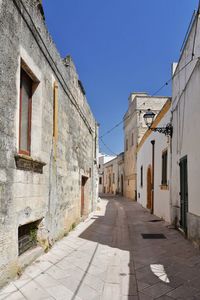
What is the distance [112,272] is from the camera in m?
4.59

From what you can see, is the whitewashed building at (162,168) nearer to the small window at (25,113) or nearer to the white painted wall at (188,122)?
the white painted wall at (188,122)

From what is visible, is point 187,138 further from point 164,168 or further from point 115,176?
point 115,176

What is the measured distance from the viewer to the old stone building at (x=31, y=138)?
371 centimetres

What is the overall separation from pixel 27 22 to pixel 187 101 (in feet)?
13.5

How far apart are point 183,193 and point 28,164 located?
447cm

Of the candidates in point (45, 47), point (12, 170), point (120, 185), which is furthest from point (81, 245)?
point (120, 185)

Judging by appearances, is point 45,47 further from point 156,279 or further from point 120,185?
point 120,185

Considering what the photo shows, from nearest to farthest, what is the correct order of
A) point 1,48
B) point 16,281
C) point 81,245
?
point 1,48, point 16,281, point 81,245

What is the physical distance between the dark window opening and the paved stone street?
27 centimetres

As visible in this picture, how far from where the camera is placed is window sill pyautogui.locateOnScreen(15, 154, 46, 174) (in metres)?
4.03

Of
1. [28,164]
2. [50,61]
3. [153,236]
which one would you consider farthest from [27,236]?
[153,236]

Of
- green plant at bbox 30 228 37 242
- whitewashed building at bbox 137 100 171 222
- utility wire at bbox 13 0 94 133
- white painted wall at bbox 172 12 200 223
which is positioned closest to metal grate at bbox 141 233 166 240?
white painted wall at bbox 172 12 200 223

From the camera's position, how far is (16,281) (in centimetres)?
383

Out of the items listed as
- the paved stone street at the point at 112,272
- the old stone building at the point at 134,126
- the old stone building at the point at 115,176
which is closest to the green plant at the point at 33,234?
the paved stone street at the point at 112,272
